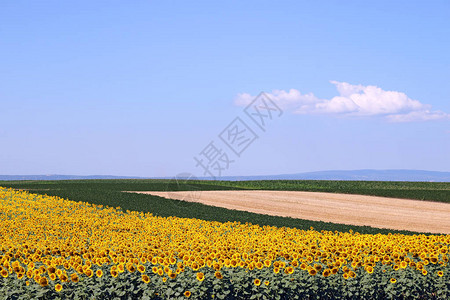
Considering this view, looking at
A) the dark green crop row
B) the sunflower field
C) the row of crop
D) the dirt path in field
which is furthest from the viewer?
the dirt path in field

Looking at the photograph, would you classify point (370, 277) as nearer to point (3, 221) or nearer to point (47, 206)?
point (3, 221)

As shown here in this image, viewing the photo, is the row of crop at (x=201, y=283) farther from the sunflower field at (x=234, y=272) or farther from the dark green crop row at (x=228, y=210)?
the dark green crop row at (x=228, y=210)

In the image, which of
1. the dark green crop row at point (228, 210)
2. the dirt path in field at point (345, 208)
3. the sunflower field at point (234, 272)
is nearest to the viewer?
the sunflower field at point (234, 272)

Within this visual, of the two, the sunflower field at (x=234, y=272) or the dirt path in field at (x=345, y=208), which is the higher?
the sunflower field at (x=234, y=272)

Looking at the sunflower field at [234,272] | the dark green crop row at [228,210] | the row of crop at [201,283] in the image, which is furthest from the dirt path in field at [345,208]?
the row of crop at [201,283]

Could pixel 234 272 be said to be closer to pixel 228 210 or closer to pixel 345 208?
pixel 228 210

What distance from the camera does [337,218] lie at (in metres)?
32.2

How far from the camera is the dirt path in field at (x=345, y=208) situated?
3111cm

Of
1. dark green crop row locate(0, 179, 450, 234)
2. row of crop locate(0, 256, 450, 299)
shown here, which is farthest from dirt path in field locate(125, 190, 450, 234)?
row of crop locate(0, 256, 450, 299)

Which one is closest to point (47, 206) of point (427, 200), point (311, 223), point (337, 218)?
point (311, 223)

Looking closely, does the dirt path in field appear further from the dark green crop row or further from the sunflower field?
the sunflower field

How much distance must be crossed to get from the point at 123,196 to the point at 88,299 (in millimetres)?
26022

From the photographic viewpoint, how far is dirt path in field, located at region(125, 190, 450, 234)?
102ft

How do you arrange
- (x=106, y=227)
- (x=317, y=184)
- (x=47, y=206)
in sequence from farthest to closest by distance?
1. (x=317, y=184)
2. (x=47, y=206)
3. (x=106, y=227)
